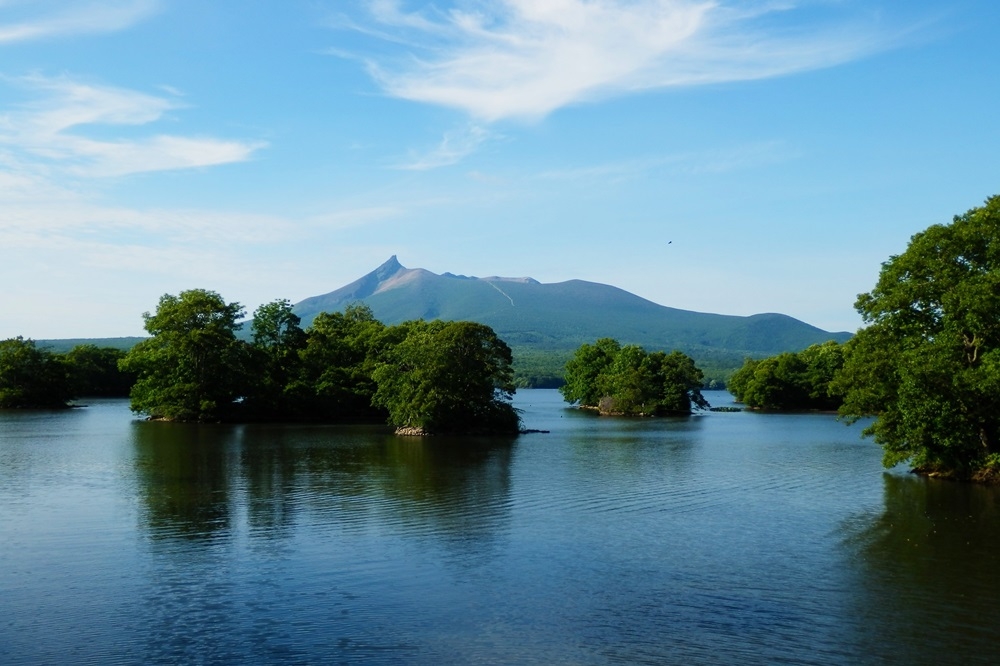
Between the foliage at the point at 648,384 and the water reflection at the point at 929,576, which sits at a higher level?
the foliage at the point at 648,384

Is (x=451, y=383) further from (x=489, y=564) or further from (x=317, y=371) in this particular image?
(x=489, y=564)

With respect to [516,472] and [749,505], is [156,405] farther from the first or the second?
[749,505]

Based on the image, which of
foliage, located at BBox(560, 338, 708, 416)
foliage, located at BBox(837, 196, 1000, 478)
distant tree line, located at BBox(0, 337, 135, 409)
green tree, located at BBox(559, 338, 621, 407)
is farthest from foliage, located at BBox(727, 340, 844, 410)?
foliage, located at BBox(837, 196, 1000, 478)

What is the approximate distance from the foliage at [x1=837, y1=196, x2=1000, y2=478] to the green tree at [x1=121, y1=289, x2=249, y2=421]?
55.2 meters

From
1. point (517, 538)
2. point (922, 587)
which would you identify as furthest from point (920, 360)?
point (517, 538)

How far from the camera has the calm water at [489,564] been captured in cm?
1509

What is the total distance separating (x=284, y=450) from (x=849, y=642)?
39.2m

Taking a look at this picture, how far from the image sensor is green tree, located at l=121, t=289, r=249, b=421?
74812mm

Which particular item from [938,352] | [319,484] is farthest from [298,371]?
[938,352]

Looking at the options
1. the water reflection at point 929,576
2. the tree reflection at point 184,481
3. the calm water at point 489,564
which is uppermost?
the tree reflection at point 184,481

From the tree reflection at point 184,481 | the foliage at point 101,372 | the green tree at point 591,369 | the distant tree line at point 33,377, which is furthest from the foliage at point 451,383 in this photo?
the foliage at point 101,372

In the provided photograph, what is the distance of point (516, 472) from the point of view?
1569 inches

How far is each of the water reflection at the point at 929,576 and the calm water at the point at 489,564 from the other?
0.24 feet

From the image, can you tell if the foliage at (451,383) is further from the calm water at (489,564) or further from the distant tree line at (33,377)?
the distant tree line at (33,377)
